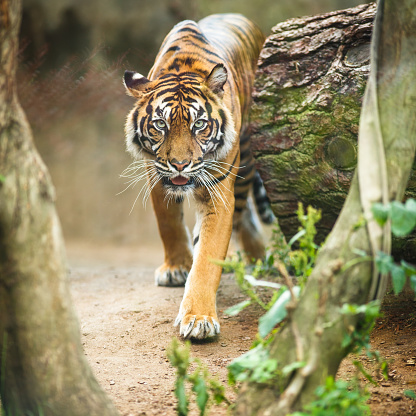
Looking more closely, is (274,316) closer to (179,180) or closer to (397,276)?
(397,276)

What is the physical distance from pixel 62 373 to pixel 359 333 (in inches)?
33.1

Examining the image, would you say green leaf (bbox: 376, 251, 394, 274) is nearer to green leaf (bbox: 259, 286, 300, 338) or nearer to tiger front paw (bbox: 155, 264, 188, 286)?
green leaf (bbox: 259, 286, 300, 338)

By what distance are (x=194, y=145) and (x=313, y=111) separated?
2.28ft

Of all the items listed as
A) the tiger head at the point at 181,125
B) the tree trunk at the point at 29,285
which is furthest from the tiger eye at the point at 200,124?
the tree trunk at the point at 29,285

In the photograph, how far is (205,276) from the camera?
3045mm

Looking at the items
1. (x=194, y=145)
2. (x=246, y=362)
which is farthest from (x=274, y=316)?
(x=194, y=145)

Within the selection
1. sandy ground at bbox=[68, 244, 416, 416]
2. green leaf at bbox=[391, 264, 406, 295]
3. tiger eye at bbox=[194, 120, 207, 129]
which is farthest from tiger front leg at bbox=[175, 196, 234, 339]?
green leaf at bbox=[391, 264, 406, 295]

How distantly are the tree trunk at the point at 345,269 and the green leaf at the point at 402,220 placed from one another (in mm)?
76

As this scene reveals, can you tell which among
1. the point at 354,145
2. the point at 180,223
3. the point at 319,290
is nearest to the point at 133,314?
the point at 180,223

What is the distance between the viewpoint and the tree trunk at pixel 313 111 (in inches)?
118

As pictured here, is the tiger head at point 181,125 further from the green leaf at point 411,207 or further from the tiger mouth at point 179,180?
the green leaf at point 411,207

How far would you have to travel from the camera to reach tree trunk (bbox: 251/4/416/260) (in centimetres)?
300

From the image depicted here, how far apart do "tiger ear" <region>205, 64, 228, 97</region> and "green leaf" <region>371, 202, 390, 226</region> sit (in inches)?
75.3

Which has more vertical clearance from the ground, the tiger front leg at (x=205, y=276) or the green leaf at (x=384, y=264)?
the green leaf at (x=384, y=264)
